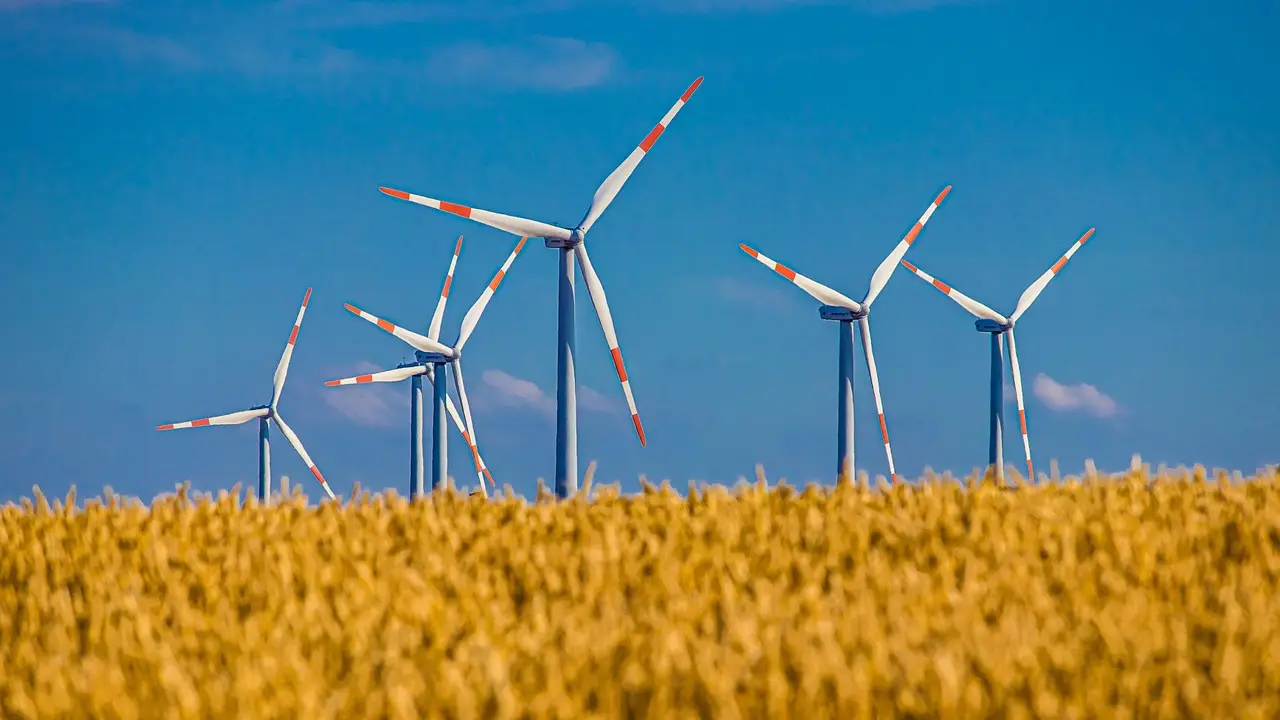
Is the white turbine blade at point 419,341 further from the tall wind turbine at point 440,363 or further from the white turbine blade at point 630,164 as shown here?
the white turbine blade at point 630,164

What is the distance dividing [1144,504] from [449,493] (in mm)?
6793

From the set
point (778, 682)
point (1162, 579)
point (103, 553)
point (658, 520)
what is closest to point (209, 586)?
point (103, 553)

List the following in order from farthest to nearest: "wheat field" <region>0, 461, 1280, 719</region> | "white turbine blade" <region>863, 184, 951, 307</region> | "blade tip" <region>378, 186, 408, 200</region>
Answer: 1. "white turbine blade" <region>863, 184, 951, 307</region>
2. "blade tip" <region>378, 186, 408, 200</region>
3. "wheat field" <region>0, 461, 1280, 719</region>

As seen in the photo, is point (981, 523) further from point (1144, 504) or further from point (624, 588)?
point (624, 588)

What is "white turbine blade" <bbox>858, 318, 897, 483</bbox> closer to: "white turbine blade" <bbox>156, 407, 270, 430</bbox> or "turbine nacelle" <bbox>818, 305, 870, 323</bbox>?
"turbine nacelle" <bbox>818, 305, 870, 323</bbox>

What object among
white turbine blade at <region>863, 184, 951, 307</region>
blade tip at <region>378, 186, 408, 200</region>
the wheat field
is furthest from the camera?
white turbine blade at <region>863, 184, 951, 307</region>

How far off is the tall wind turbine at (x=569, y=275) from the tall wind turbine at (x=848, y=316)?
7.31m

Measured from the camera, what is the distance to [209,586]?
974cm

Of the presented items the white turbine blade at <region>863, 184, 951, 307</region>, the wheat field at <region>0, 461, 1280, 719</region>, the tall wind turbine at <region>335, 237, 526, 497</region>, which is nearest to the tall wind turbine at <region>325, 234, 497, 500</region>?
the tall wind turbine at <region>335, 237, 526, 497</region>

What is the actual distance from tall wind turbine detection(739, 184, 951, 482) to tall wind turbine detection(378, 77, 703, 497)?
24.0 ft

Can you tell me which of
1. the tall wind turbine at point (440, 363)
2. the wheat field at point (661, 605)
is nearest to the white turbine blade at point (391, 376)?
the tall wind turbine at point (440, 363)

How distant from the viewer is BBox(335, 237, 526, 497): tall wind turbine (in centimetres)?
3772

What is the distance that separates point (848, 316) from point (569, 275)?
40.6ft

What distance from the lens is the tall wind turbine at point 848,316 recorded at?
32406mm
